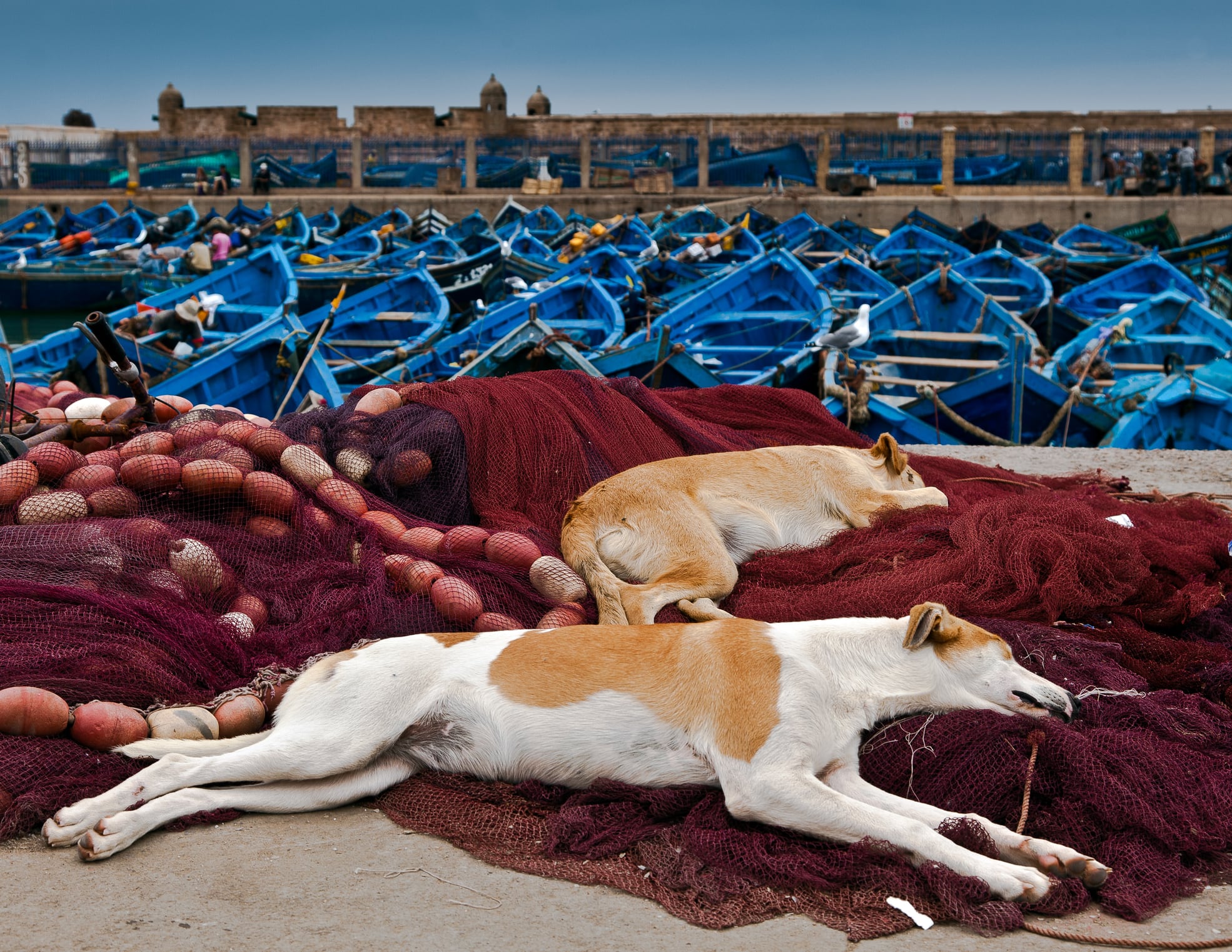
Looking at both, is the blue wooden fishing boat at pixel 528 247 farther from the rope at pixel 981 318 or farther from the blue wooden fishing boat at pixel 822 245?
the rope at pixel 981 318

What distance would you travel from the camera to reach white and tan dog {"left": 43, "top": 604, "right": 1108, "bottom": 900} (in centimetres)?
322

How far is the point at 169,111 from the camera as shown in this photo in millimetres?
52844

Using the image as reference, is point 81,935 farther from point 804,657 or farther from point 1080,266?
point 1080,266

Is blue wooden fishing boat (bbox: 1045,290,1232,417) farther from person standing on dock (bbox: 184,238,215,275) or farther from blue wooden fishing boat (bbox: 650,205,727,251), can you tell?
person standing on dock (bbox: 184,238,215,275)

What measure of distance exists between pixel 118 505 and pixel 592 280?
12.4m

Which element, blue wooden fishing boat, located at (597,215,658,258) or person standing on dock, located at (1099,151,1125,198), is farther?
person standing on dock, located at (1099,151,1125,198)

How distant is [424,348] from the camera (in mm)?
13594

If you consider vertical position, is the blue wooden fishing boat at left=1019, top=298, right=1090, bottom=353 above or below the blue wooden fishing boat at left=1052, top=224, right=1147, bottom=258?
below

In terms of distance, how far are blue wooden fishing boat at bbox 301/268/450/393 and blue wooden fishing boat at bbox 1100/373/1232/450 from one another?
7.94 metres

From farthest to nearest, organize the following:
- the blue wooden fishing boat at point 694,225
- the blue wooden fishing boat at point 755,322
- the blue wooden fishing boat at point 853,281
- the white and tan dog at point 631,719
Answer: the blue wooden fishing boat at point 694,225, the blue wooden fishing boat at point 853,281, the blue wooden fishing boat at point 755,322, the white and tan dog at point 631,719

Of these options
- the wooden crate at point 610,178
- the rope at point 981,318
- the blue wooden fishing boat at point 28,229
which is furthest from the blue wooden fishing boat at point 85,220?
the rope at point 981,318

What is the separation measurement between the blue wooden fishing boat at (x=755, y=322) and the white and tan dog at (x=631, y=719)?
27.5 ft

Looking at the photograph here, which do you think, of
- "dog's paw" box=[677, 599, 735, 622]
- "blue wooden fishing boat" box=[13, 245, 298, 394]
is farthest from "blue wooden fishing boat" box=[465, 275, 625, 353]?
"dog's paw" box=[677, 599, 735, 622]

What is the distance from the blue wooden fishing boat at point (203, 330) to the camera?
1280cm
